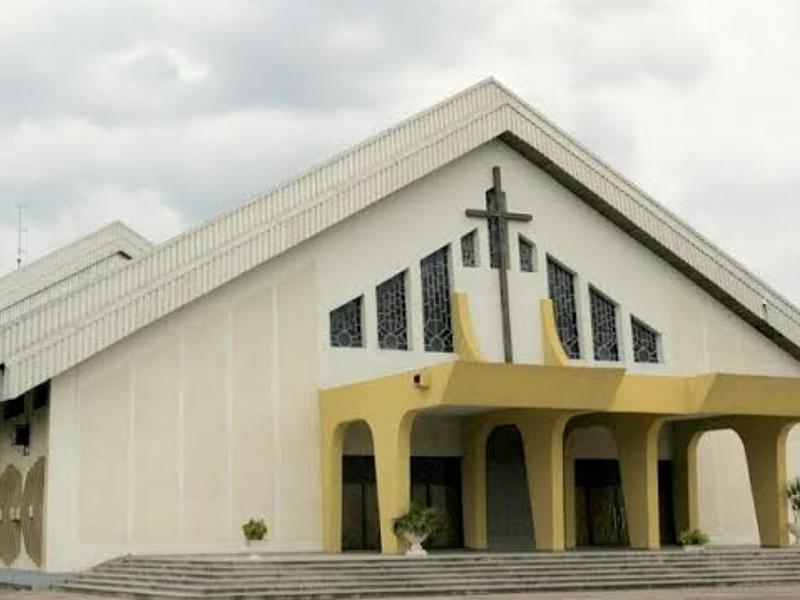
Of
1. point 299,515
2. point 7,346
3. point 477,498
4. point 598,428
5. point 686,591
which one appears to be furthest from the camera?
point 598,428

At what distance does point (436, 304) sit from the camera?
78.2ft

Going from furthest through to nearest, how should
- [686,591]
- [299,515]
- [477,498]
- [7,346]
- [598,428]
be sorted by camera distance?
[598,428]
[477,498]
[299,515]
[7,346]
[686,591]

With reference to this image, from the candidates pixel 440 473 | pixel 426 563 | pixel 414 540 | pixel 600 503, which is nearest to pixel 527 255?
pixel 440 473

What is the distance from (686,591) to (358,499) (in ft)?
23.6

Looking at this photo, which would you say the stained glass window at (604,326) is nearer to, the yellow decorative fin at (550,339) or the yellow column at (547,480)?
the yellow decorative fin at (550,339)

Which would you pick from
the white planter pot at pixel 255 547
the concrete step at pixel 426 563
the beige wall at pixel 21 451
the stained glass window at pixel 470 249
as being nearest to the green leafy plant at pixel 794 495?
the concrete step at pixel 426 563

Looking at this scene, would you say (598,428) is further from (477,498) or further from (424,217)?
(424,217)

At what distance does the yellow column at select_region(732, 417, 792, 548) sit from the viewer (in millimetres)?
23359

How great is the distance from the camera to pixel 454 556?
18797mm

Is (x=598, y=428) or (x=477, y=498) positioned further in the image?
(x=598, y=428)

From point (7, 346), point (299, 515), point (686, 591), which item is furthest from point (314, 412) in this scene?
point (686, 591)

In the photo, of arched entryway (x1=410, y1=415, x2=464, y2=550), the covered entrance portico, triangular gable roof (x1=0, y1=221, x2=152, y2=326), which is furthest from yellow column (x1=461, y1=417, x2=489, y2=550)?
triangular gable roof (x1=0, y1=221, x2=152, y2=326)

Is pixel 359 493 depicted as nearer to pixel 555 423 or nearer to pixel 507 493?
pixel 507 493

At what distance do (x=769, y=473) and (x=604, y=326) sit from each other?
4529 millimetres
